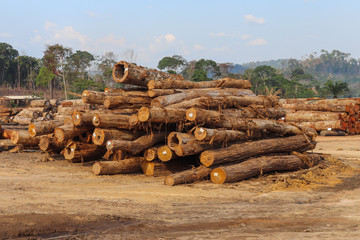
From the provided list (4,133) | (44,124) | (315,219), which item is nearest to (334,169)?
(315,219)

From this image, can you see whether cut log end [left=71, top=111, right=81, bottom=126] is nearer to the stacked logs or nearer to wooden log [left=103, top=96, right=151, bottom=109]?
wooden log [left=103, top=96, right=151, bottom=109]

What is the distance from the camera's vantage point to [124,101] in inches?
436

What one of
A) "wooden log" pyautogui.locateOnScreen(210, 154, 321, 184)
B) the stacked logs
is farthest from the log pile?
the stacked logs

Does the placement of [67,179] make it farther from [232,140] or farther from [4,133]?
[4,133]

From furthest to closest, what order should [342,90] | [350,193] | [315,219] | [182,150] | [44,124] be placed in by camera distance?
[342,90] → [44,124] → [182,150] → [350,193] → [315,219]

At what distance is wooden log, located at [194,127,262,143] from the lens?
9.06 meters

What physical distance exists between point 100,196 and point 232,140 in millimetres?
4445

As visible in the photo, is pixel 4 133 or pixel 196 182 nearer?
pixel 196 182

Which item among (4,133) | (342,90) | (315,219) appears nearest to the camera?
(315,219)

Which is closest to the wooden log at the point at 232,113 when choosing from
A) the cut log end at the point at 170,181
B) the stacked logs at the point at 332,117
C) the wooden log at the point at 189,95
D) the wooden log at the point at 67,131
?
the wooden log at the point at 189,95

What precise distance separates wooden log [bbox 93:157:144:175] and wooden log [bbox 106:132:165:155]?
0.35 m

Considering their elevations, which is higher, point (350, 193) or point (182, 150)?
point (182, 150)

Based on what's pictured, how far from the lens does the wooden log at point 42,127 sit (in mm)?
11109

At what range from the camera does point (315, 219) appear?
6012 millimetres
